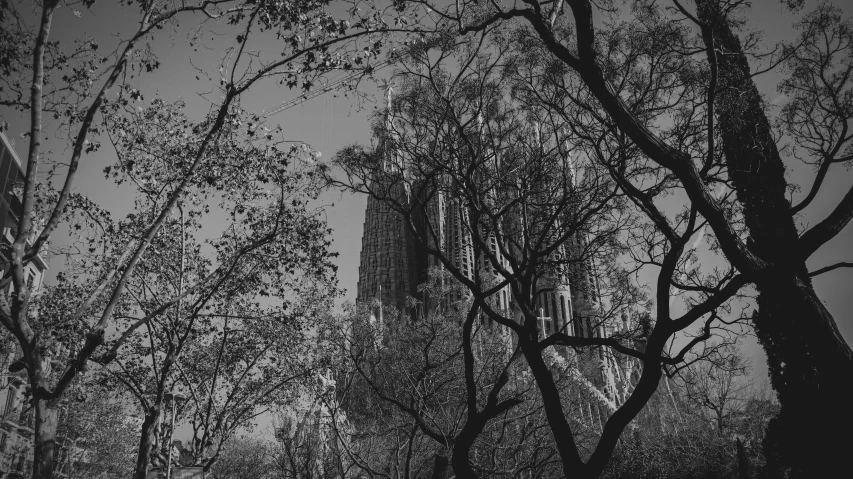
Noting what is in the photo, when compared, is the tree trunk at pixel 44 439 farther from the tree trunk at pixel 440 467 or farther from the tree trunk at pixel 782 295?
the tree trunk at pixel 782 295

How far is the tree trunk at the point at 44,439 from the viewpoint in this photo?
17.2ft

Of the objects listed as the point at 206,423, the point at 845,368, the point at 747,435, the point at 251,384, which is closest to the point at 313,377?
the point at 251,384

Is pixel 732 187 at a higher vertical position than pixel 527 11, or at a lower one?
lower

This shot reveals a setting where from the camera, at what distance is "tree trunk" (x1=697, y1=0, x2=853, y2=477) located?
16.5 feet

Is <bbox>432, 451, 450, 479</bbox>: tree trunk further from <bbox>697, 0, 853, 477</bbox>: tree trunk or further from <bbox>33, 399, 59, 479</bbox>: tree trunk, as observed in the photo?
<bbox>33, 399, 59, 479</bbox>: tree trunk

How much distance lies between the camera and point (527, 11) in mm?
6434

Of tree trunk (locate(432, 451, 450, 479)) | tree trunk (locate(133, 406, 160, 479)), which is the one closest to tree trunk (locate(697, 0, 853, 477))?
tree trunk (locate(432, 451, 450, 479))

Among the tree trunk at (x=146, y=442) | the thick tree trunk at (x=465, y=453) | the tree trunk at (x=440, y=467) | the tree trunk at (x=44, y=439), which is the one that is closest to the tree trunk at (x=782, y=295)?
the thick tree trunk at (x=465, y=453)

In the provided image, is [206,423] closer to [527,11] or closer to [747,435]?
[527,11]

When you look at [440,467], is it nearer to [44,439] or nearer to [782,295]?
[44,439]

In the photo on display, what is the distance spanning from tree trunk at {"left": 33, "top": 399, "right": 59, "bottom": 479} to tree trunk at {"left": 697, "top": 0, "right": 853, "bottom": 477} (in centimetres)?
704

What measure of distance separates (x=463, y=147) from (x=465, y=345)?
3.78 m

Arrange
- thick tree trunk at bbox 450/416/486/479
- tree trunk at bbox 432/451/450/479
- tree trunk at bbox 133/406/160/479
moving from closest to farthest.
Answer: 1. thick tree trunk at bbox 450/416/486/479
2. tree trunk at bbox 432/451/450/479
3. tree trunk at bbox 133/406/160/479

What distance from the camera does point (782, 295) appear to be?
512 cm
